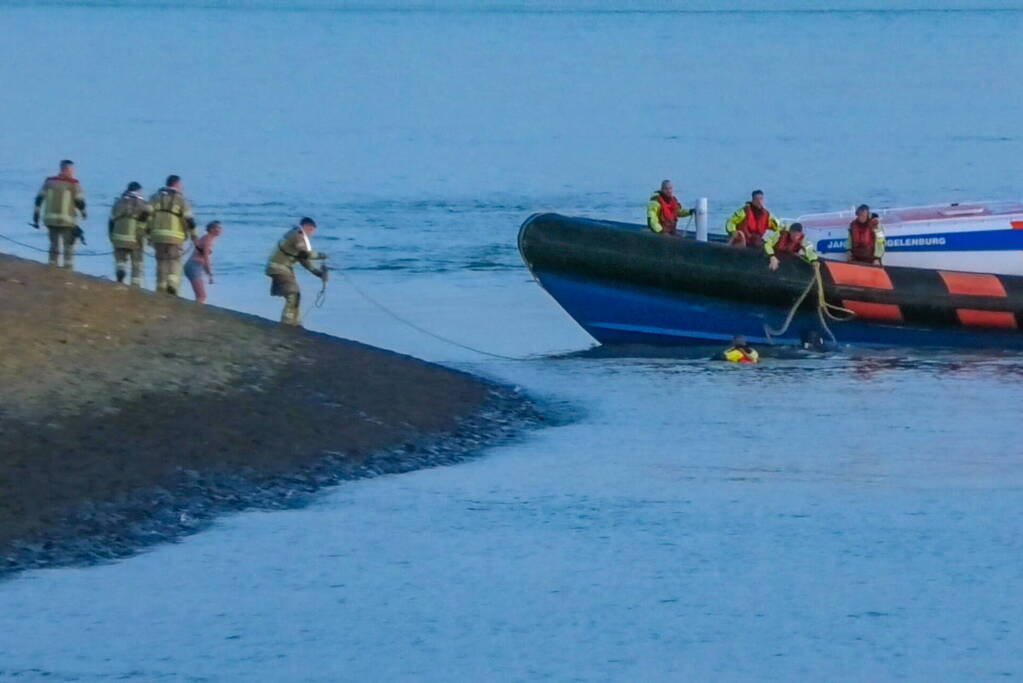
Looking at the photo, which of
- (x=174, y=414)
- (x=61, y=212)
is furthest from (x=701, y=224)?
(x=174, y=414)

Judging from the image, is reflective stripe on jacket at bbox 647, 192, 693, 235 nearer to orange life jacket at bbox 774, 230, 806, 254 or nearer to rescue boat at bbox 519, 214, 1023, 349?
rescue boat at bbox 519, 214, 1023, 349

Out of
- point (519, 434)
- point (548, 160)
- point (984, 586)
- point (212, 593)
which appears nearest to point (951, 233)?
point (519, 434)

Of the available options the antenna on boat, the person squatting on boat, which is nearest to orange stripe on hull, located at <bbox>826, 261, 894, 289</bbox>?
the antenna on boat

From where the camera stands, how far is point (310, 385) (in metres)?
16.4

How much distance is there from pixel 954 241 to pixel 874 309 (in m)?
1.50

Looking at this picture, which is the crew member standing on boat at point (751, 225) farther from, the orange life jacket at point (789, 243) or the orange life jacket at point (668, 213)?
the orange life jacket at point (668, 213)

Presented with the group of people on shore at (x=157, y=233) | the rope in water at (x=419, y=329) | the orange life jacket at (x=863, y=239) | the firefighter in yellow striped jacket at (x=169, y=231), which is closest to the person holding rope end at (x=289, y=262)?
the group of people on shore at (x=157, y=233)

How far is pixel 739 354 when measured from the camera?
20.9m

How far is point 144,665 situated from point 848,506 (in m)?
5.76

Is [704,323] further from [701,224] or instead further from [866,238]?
[866,238]

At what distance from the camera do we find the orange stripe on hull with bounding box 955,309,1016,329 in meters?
21.5

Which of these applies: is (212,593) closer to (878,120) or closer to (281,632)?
(281,632)

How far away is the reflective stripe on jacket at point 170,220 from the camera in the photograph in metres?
19.2

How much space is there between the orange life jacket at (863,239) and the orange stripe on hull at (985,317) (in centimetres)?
116
